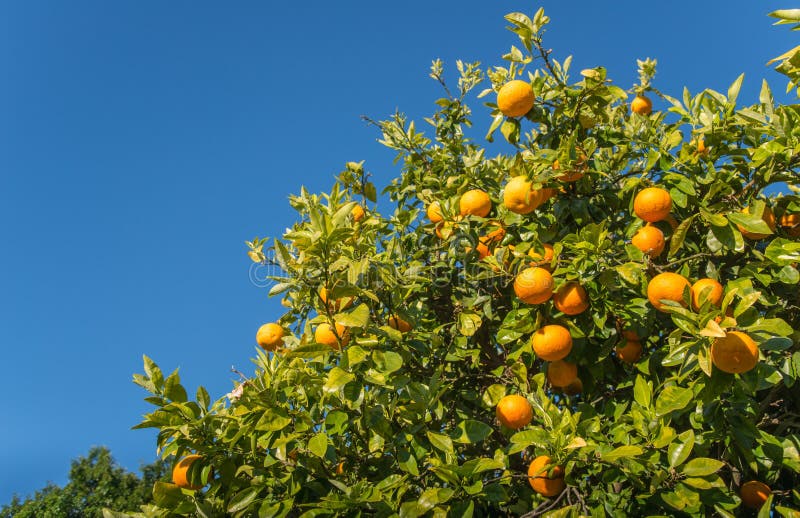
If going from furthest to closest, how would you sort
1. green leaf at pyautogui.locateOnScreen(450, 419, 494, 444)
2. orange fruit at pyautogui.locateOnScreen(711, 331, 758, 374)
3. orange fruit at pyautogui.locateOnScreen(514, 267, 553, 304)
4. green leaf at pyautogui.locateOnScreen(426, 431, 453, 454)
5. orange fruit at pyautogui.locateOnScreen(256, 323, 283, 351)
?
orange fruit at pyautogui.locateOnScreen(256, 323, 283, 351)
orange fruit at pyautogui.locateOnScreen(514, 267, 553, 304)
green leaf at pyautogui.locateOnScreen(450, 419, 494, 444)
green leaf at pyautogui.locateOnScreen(426, 431, 453, 454)
orange fruit at pyautogui.locateOnScreen(711, 331, 758, 374)

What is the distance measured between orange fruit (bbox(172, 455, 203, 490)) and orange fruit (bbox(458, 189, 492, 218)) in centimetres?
183

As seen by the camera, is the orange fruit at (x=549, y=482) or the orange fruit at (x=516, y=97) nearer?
the orange fruit at (x=549, y=482)

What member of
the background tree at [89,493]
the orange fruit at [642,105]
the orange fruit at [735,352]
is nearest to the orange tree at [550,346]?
the orange fruit at [735,352]

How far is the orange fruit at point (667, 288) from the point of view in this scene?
2.40 m

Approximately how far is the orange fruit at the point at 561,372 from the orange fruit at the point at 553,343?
9.4 inches

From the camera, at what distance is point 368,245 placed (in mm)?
3225

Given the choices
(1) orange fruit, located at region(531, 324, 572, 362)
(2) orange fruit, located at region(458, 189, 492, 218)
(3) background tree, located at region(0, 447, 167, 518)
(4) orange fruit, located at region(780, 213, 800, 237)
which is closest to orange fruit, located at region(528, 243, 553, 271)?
(1) orange fruit, located at region(531, 324, 572, 362)

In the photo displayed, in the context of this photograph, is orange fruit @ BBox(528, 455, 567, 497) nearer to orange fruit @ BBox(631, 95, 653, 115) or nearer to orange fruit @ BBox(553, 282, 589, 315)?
orange fruit @ BBox(553, 282, 589, 315)

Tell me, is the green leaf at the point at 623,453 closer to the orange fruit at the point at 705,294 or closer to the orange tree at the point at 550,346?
the orange tree at the point at 550,346

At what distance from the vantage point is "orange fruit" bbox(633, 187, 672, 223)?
2742 mm

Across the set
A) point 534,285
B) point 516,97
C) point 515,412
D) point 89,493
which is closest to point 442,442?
point 515,412

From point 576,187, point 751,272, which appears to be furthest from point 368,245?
point 751,272

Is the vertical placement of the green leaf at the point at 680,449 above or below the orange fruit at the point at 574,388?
below

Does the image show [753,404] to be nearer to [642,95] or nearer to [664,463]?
[664,463]
